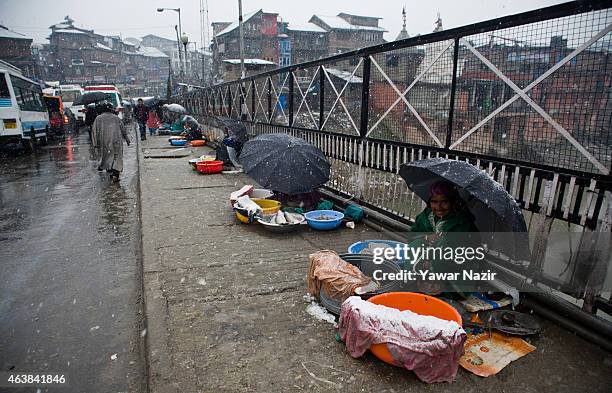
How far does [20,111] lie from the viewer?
13984 millimetres

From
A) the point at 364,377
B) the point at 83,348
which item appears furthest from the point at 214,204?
the point at 364,377

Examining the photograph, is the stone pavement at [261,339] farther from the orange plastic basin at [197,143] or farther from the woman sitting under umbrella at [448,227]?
the orange plastic basin at [197,143]

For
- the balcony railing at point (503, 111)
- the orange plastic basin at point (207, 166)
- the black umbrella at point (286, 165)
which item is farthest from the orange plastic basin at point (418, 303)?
the orange plastic basin at point (207, 166)

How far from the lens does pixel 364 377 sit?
238cm

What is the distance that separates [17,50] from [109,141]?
178 ft

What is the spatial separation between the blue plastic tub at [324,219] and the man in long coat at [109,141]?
246 inches

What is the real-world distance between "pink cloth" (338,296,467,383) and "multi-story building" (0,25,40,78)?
61.6 metres

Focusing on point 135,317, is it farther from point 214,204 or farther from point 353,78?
point 353,78

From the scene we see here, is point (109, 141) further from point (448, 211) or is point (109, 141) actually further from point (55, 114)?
point (55, 114)

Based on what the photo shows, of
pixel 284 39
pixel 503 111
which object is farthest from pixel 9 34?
pixel 503 111

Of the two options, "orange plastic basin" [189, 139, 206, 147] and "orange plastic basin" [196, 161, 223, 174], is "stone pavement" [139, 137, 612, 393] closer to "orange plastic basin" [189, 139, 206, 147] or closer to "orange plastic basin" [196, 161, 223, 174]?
"orange plastic basin" [196, 161, 223, 174]

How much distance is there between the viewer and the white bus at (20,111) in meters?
13.2

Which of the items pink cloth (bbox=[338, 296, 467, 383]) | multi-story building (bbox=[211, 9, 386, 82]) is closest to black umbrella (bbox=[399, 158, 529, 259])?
pink cloth (bbox=[338, 296, 467, 383])

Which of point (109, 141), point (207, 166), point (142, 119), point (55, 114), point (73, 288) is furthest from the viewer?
point (55, 114)
